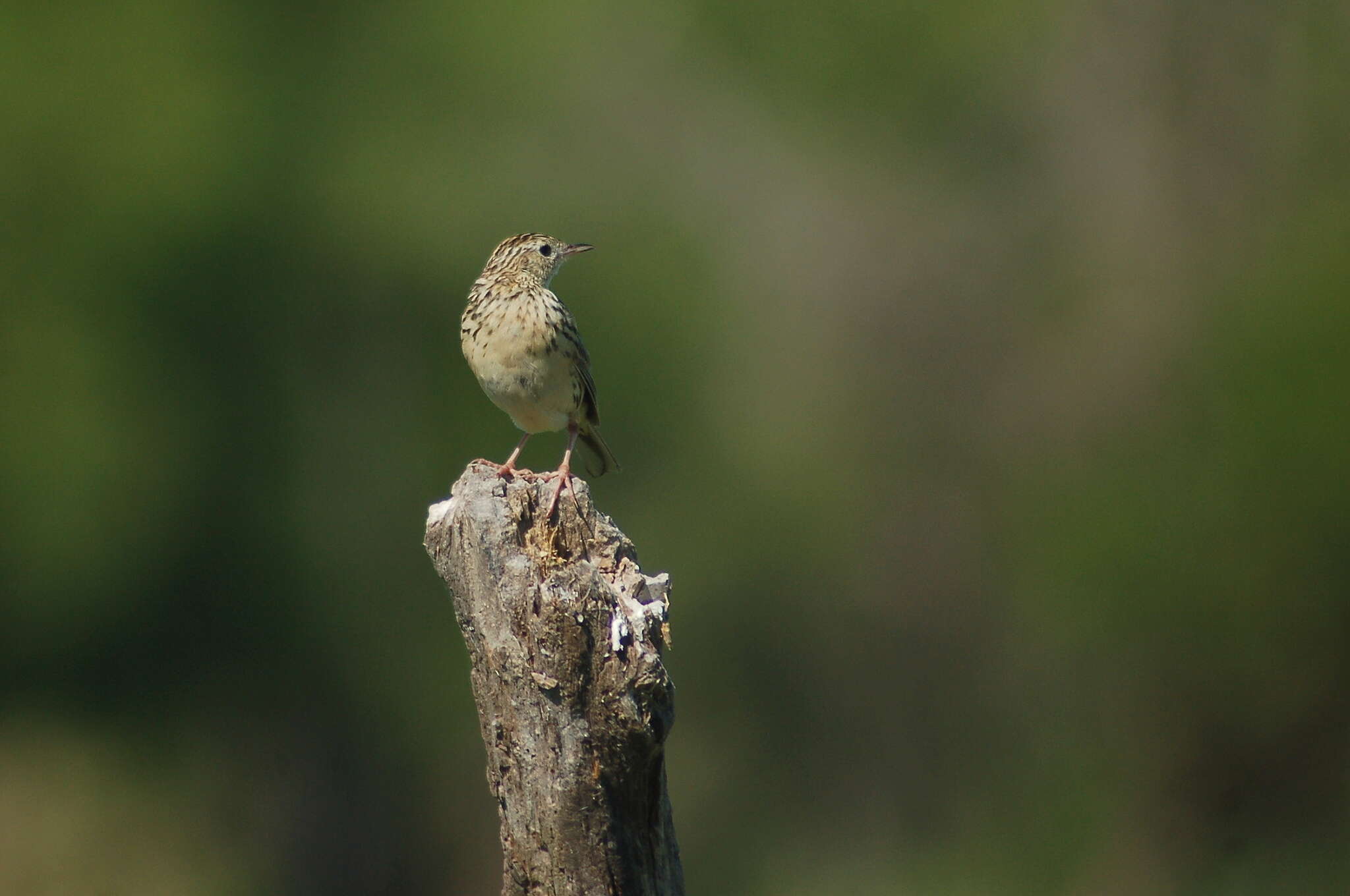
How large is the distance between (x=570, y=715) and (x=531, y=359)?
91.9 inches

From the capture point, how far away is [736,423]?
1850 cm

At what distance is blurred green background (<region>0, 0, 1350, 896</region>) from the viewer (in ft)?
50.8

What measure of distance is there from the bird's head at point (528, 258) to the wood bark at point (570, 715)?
2.61 metres

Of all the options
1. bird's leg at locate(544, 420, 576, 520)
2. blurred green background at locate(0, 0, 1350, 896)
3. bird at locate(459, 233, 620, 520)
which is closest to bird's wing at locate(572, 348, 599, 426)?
bird at locate(459, 233, 620, 520)

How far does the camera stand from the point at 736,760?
1745cm

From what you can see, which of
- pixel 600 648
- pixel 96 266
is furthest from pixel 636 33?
pixel 600 648

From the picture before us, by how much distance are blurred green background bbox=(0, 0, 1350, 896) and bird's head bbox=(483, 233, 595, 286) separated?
7960 mm

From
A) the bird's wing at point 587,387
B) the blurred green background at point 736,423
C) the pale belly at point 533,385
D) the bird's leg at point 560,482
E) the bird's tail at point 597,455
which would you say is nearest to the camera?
the bird's leg at point 560,482

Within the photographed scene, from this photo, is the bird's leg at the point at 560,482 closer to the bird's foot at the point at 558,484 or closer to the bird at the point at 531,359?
the bird's foot at the point at 558,484

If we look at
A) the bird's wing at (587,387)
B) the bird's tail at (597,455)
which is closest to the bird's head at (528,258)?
the bird's wing at (587,387)

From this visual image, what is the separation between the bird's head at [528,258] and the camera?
7.46 m

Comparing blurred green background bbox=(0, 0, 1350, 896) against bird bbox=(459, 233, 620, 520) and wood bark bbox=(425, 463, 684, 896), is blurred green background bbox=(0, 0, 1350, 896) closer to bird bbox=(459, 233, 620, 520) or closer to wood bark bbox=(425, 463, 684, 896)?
bird bbox=(459, 233, 620, 520)

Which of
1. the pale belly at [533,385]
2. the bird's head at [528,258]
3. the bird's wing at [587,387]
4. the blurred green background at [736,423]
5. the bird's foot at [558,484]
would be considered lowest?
the bird's foot at [558,484]

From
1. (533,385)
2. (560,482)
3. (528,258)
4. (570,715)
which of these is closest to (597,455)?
(533,385)
